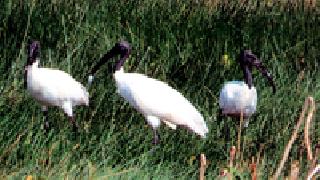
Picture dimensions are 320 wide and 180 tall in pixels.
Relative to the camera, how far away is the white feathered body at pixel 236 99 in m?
5.32

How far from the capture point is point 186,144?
5.00 metres

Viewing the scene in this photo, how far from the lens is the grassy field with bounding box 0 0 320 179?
13.7 ft

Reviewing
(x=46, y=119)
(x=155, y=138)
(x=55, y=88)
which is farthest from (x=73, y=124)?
(x=155, y=138)

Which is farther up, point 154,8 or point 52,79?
point 154,8

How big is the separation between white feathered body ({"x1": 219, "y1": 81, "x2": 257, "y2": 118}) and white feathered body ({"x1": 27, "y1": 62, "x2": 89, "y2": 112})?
97 cm

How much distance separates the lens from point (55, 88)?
4902 mm

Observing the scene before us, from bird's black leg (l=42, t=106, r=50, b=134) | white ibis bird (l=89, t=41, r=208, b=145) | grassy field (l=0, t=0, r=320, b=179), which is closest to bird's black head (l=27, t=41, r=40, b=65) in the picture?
grassy field (l=0, t=0, r=320, b=179)

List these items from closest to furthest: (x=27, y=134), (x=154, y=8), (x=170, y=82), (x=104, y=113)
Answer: (x=27, y=134), (x=104, y=113), (x=170, y=82), (x=154, y=8)

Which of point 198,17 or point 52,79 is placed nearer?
point 52,79

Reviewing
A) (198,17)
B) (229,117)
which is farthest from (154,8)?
(229,117)

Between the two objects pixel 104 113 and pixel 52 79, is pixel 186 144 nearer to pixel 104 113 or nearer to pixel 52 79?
pixel 104 113

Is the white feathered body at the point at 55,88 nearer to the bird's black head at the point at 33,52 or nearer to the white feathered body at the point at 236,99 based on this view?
the bird's black head at the point at 33,52

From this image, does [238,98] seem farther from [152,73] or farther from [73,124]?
[73,124]

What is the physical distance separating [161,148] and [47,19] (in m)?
1.92
